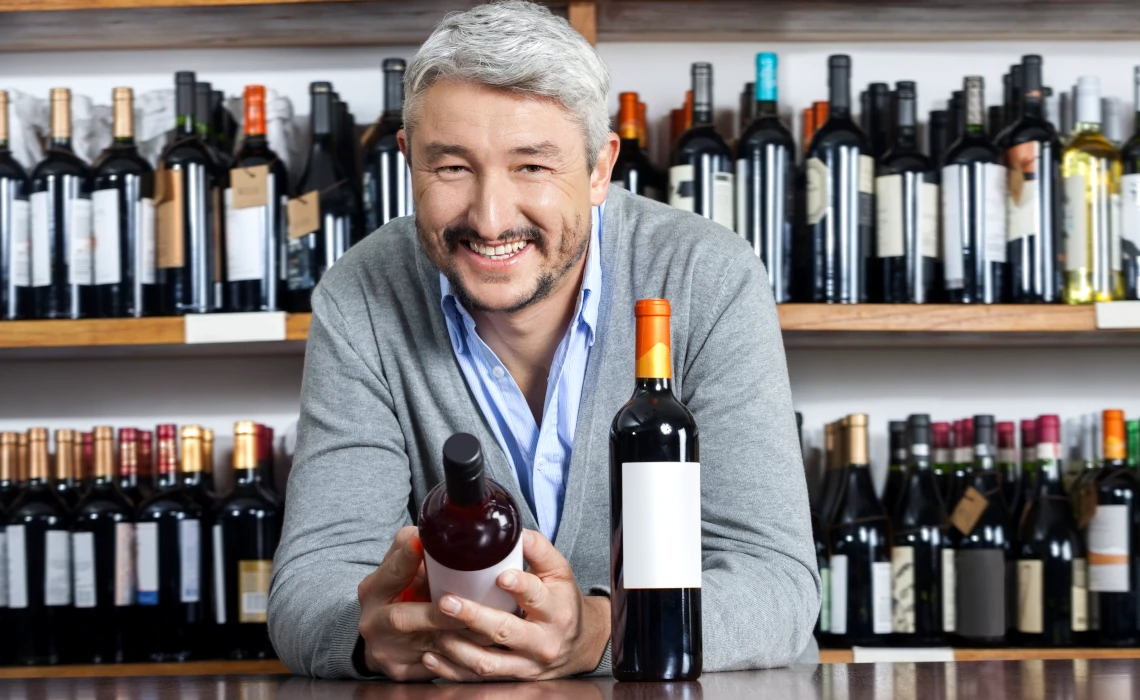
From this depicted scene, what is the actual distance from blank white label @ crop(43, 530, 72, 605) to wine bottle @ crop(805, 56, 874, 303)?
1.10 m

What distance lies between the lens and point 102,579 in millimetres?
1725

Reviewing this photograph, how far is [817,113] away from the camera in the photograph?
5.81 feet

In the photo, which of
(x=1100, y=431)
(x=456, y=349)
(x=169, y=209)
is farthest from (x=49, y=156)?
(x=1100, y=431)

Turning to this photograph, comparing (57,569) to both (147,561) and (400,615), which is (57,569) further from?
(400,615)

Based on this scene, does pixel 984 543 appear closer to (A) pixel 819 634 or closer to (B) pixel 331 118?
(A) pixel 819 634

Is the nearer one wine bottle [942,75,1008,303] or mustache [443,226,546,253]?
mustache [443,226,546,253]

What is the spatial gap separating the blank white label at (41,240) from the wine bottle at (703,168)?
2.86ft

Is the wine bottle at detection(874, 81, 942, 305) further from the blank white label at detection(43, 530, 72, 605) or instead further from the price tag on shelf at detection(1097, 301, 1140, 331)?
the blank white label at detection(43, 530, 72, 605)

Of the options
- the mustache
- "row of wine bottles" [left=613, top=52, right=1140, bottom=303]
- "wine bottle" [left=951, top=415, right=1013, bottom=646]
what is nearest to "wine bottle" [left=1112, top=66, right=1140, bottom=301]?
"row of wine bottles" [left=613, top=52, right=1140, bottom=303]

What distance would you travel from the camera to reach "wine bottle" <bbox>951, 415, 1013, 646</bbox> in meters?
1.68

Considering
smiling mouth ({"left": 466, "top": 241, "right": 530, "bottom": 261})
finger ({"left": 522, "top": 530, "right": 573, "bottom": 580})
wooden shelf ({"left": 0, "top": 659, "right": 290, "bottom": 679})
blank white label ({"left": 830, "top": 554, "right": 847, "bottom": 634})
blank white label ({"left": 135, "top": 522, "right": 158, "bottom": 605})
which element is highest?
smiling mouth ({"left": 466, "top": 241, "right": 530, "bottom": 261})

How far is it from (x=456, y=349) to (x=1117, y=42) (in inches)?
52.3

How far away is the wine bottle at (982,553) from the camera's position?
1.68m

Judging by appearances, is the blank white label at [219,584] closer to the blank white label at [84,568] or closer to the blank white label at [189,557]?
the blank white label at [189,557]
